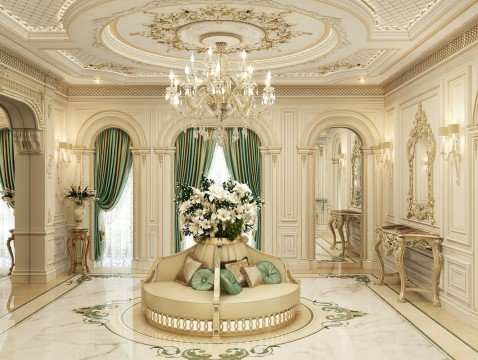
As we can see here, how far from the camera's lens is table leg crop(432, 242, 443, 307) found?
5.94 metres

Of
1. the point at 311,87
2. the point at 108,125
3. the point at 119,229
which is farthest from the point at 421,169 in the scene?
the point at 119,229

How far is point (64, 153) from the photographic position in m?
8.30

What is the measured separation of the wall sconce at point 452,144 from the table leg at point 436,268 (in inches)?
33.8

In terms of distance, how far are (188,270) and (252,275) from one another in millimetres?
703

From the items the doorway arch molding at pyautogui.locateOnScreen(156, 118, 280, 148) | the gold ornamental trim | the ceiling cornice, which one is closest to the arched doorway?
the ceiling cornice

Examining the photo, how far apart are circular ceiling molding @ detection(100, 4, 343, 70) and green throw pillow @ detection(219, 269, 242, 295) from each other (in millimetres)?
2697

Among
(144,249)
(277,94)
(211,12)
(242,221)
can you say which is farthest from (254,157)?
(211,12)

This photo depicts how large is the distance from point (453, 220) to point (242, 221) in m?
2.47

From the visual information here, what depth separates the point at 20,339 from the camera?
477 centimetres

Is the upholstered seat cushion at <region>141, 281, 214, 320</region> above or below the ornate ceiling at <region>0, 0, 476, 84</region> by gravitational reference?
below

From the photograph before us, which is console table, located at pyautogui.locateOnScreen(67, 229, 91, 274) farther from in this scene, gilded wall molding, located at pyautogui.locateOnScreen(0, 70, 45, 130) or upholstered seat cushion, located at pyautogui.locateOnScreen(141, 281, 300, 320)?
upholstered seat cushion, located at pyautogui.locateOnScreen(141, 281, 300, 320)

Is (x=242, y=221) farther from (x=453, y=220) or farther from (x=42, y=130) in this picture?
(x=42, y=130)

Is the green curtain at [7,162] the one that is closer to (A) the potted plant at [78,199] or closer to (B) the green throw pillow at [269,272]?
(A) the potted plant at [78,199]

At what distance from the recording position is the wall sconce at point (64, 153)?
8172mm
